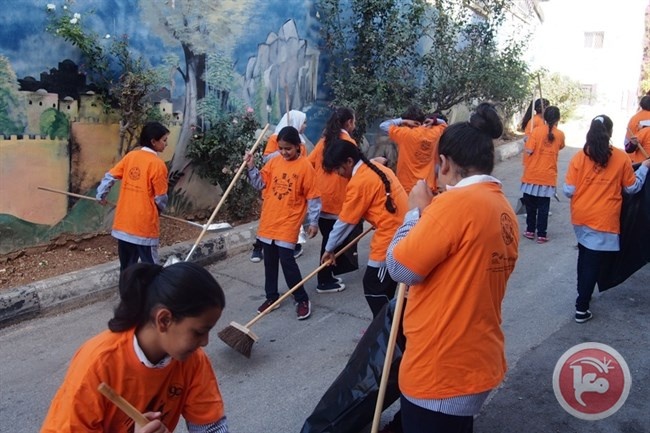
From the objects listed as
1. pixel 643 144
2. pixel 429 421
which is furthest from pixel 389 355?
pixel 643 144

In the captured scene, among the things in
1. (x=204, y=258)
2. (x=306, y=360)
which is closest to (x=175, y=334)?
(x=306, y=360)

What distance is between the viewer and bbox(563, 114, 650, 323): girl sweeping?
4.78m

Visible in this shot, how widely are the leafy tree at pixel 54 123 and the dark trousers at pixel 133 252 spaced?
1.53 metres

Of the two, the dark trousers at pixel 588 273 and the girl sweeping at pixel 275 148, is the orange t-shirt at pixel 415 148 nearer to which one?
the girl sweeping at pixel 275 148

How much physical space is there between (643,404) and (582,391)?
36cm

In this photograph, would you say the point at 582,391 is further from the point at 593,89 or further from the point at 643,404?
the point at 593,89

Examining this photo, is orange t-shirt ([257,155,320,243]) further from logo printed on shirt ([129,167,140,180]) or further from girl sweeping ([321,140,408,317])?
logo printed on shirt ([129,167,140,180])

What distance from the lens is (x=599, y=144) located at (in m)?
4.72

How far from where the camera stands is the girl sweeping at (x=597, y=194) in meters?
4.78

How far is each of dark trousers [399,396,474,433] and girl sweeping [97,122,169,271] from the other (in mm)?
3302

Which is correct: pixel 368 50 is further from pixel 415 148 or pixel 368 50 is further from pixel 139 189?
pixel 139 189

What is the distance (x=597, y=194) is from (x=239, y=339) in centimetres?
300

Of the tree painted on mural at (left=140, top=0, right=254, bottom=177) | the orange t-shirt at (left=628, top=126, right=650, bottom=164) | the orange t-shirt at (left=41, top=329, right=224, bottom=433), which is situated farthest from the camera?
the tree painted on mural at (left=140, top=0, right=254, bottom=177)

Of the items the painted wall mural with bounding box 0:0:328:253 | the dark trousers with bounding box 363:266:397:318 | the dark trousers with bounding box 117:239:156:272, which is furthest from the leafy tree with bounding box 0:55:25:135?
the dark trousers with bounding box 363:266:397:318
